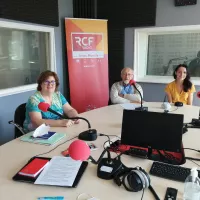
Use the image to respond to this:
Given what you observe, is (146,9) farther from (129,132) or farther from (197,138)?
(129,132)

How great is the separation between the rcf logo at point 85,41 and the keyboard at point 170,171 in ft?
9.28

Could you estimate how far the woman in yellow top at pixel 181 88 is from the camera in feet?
9.41

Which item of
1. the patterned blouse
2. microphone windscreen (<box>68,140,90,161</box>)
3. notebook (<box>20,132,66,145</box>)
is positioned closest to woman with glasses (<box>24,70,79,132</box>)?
the patterned blouse

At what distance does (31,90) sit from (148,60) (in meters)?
2.20

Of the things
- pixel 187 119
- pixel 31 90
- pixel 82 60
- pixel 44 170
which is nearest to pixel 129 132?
pixel 44 170

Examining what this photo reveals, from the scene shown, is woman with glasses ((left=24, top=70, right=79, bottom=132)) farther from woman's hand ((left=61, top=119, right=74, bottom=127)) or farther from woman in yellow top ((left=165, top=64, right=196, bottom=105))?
woman in yellow top ((left=165, top=64, right=196, bottom=105))

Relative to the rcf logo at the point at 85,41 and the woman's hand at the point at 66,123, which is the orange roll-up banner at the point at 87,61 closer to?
the rcf logo at the point at 85,41

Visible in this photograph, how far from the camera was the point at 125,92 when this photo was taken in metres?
2.98

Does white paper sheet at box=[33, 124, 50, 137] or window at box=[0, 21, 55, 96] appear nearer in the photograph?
white paper sheet at box=[33, 124, 50, 137]

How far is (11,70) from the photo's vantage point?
3.06m

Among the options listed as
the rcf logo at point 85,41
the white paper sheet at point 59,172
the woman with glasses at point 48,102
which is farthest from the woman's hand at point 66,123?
the rcf logo at point 85,41

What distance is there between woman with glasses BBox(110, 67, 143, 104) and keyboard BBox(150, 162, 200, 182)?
65.7 inches

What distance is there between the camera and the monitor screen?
48.4 inches

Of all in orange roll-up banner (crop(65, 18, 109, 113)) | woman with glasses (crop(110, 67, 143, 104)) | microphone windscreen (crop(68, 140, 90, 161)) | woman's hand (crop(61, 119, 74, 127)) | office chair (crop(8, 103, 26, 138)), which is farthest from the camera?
orange roll-up banner (crop(65, 18, 109, 113))
